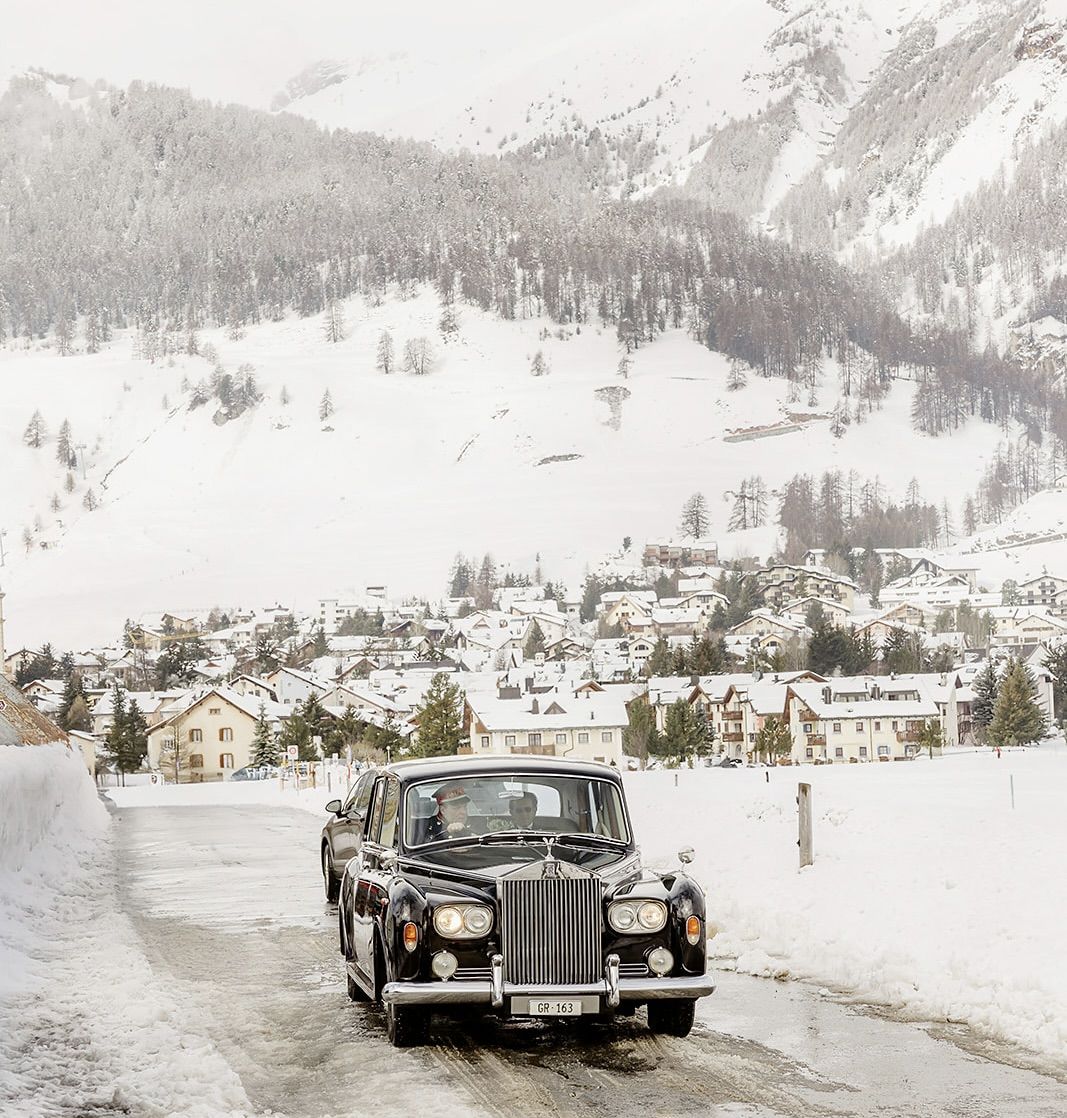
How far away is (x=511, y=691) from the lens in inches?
4862

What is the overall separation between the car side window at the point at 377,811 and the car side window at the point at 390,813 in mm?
111

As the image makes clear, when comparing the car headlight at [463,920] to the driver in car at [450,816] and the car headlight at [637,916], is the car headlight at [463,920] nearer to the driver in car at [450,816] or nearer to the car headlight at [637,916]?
the car headlight at [637,916]

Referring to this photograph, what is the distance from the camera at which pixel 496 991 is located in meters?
8.77

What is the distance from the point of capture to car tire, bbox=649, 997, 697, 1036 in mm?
9359

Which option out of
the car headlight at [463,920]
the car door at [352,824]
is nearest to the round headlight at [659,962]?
the car headlight at [463,920]

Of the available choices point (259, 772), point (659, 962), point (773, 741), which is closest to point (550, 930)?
point (659, 962)

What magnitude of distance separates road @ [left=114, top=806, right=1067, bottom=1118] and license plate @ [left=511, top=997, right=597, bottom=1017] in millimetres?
272

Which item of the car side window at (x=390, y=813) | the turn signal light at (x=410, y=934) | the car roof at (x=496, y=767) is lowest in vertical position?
the turn signal light at (x=410, y=934)

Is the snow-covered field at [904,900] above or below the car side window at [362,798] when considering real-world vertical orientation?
below

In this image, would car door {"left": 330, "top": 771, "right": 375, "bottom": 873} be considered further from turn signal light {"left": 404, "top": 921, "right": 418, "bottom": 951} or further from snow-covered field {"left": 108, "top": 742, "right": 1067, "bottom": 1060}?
snow-covered field {"left": 108, "top": 742, "right": 1067, "bottom": 1060}

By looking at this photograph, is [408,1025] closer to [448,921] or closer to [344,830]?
[448,921]

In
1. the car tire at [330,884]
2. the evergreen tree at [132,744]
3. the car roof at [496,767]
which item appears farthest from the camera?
the evergreen tree at [132,744]

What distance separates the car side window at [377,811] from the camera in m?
11.0

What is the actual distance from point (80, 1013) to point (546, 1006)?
3345mm
